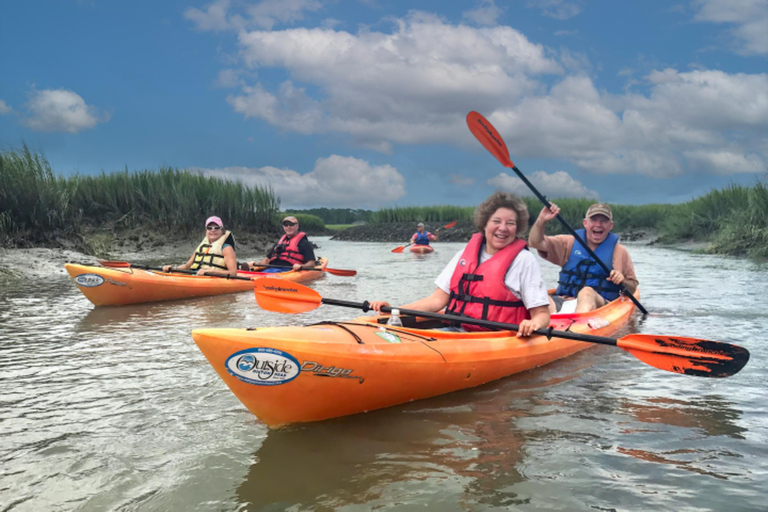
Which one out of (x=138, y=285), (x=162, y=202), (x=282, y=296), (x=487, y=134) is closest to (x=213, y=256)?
(x=138, y=285)

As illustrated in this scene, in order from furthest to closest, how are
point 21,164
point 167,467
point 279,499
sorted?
1. point 21,164
2. point 167,467
3. point 279,499

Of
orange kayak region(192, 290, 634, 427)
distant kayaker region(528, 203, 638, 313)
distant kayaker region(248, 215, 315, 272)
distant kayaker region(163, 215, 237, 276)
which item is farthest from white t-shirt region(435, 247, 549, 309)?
distant kayaker region(248, 215, 315, 272)

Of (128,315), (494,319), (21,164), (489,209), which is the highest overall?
(21,164)

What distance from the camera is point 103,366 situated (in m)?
4.33

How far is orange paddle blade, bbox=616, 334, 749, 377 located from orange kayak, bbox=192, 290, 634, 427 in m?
0.76

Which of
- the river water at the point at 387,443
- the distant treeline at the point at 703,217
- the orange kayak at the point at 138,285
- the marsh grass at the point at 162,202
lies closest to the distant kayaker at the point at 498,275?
the river water at the point at 387,443

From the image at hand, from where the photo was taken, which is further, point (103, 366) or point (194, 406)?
point (103, 366)

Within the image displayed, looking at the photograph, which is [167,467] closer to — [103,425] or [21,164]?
[103,425]

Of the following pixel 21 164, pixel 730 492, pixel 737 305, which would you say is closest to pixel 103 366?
pixel 730 492

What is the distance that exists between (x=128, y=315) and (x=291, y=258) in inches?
146

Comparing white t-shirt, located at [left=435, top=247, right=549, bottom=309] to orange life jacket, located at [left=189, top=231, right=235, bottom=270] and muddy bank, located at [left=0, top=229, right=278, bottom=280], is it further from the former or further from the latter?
muddy bank, located at [left=0, top=229, right=278, bottom=280]

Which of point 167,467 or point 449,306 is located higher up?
point 449,306

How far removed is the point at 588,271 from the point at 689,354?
249 cm

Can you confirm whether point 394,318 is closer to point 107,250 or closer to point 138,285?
point 138,285
